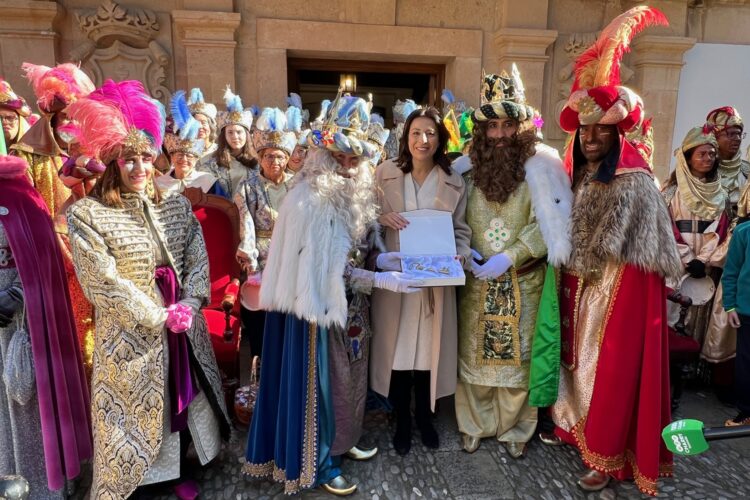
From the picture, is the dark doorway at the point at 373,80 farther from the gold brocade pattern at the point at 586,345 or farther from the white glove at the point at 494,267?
the gold brocade pattern at the point at 586,345

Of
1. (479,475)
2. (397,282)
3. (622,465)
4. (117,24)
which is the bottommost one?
(479,475)

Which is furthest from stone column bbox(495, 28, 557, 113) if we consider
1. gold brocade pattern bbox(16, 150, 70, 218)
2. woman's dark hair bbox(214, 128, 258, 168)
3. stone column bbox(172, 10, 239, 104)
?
gold brocade pattern bbox(16, 150, 70, 218)

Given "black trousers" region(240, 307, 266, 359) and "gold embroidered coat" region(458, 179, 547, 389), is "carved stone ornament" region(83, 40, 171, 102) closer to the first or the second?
"black trousers" region(240, 307, 266, 359)

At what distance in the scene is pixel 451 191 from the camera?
9.03 ft

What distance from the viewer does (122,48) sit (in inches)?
222

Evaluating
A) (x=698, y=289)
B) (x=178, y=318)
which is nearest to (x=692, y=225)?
(x=698, y=289)

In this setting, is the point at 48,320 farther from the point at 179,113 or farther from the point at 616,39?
the point at 616,39

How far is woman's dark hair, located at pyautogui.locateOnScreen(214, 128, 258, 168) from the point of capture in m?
4.02

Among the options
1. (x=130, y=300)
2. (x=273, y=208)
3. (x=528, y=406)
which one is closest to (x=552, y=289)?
(x=528, y=406)

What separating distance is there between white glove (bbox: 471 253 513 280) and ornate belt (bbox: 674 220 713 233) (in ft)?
6.79

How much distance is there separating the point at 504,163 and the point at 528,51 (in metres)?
4.44

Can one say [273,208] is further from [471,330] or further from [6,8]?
[6,8]

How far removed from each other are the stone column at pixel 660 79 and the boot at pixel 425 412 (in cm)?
572

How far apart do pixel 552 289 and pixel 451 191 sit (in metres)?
0.86
